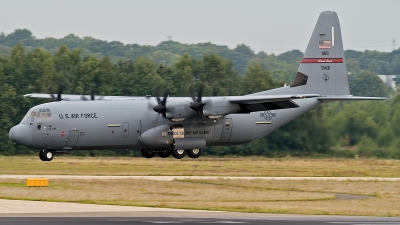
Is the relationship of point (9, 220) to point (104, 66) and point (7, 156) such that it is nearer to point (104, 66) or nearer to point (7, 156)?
point (7, 156)

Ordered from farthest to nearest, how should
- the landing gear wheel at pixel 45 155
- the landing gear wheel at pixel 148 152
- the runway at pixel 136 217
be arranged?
the landing gear wheel at pixel 148 152 → the landing gear wheel at pixel 45 155 → the runway at pixel 136 217

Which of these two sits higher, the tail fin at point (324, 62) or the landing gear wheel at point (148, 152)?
the tail fin at point (324, 62)

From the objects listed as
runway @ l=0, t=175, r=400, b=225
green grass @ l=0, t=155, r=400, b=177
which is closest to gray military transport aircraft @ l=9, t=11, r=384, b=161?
green grass @ l=0, t=155, r=400, b=177

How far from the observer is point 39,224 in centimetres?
1702

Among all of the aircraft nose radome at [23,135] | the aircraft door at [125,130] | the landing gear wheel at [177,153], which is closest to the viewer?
the aircraft nose radome at [23,135]

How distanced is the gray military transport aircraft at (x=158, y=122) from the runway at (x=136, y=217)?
11.7 meters

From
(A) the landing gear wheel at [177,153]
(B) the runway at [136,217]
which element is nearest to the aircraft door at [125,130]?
(A) the landing gear wheel at [177,153]

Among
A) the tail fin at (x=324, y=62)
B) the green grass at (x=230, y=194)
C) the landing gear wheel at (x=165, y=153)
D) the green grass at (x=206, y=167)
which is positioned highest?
the tail fin at (x=324, y=62)

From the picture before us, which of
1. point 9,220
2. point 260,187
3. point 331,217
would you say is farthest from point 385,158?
point 9,220

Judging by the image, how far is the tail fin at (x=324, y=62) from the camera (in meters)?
39.5

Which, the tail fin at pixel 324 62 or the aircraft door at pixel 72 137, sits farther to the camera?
the tail fin at pixel 324 62

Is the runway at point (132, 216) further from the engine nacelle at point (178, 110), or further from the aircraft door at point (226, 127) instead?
the aircraft door at point (226, 127)

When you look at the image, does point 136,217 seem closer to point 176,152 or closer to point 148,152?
point 176,152

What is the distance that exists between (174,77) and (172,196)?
35077mm
